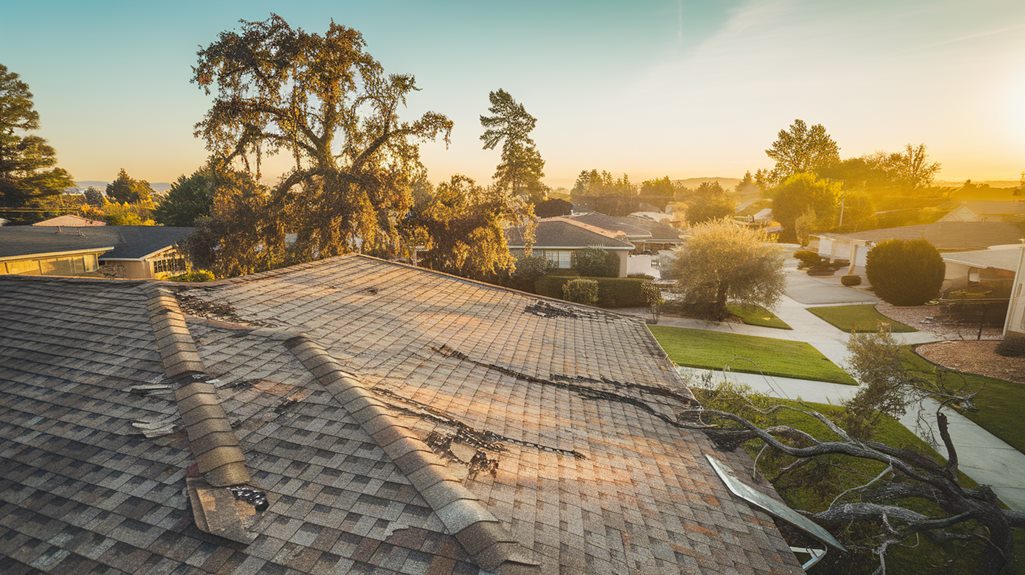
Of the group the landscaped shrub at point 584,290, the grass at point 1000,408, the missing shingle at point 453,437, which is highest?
the missing shingle at point 453,437

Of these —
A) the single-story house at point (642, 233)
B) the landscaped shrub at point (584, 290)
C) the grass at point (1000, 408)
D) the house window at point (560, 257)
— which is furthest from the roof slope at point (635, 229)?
the grass at point (1000, 408)

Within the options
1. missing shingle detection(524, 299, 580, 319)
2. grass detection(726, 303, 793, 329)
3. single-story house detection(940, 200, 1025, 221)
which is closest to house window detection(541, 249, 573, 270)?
grass detection(726, 303, 793, 329)

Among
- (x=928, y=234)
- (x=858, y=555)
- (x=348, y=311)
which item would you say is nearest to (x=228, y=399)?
(x=348, y=311)

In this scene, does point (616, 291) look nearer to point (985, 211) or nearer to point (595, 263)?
point (595, 263)

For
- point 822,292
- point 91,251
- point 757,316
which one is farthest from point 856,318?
point 91,251

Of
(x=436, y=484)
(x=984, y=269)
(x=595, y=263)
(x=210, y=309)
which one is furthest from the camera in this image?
→ (x=595, y=263)

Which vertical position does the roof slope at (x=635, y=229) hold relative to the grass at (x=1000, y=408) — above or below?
above

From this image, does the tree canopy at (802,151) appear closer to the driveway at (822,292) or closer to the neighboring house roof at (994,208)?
the neighboring house roof at (994,208)
